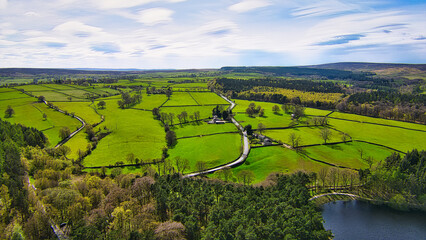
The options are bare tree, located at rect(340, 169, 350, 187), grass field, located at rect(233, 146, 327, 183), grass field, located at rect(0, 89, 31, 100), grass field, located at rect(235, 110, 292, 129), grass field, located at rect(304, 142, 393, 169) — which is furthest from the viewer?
grass field, located at rect(0, 89, 31, 100)

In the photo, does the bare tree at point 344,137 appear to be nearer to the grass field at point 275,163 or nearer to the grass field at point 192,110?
the grass field at point 275,163

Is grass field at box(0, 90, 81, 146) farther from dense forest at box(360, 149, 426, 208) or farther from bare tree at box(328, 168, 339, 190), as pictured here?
dense forest at box(360, 149, 426, 208)

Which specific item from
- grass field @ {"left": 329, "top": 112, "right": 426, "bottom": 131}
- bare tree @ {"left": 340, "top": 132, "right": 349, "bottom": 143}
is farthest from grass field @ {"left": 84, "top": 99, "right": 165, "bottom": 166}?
grass field @ {"left": 329, "top": 112, "right": 426, "bottom": 131}

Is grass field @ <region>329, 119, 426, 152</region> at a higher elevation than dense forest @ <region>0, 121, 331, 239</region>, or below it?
higher

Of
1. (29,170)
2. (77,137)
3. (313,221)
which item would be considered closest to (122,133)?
(77,137)

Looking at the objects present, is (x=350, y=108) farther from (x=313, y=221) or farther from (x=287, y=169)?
(x=313, y=221)

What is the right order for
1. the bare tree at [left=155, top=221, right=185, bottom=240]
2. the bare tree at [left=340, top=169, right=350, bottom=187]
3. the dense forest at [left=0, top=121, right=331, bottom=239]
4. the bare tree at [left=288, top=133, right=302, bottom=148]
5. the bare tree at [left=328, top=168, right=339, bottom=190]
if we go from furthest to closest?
the bare tree at [left=288, top=133, right=302, bottom=148] < the bare tree at [left=340, top=169, right=350, bottom=187] < the bare tree at [left=328, top=168, right=339, bottom=190] < the dense forest at [left=0, top=121, right=331, bottom=239] < the bare tree at [left=155, top=221, right=185, bottom=240]
